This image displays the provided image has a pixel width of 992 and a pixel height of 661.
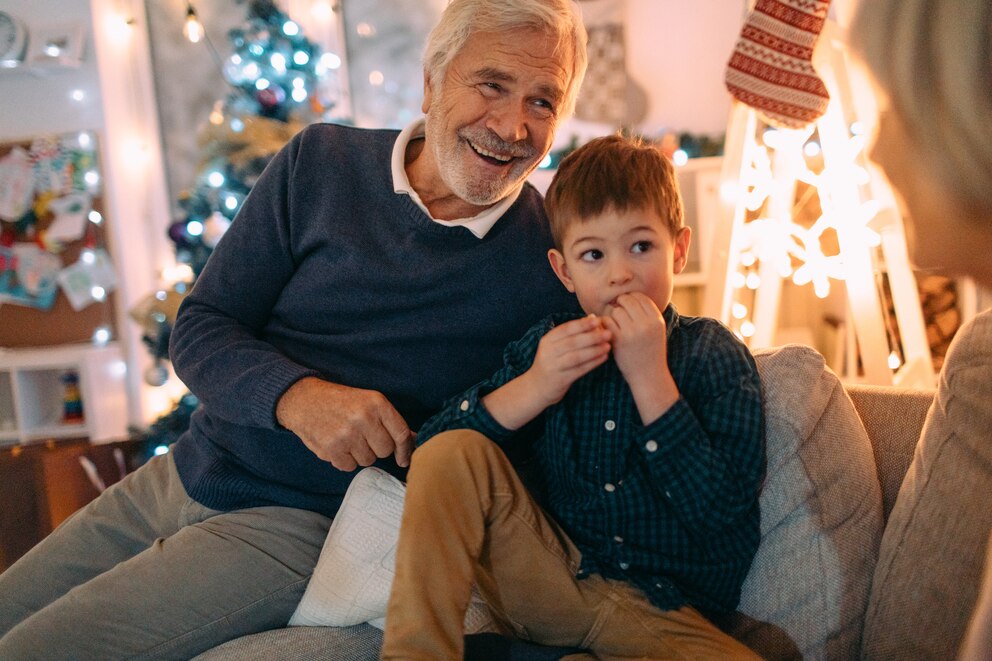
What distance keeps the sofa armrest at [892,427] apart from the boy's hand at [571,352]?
0.55 meters

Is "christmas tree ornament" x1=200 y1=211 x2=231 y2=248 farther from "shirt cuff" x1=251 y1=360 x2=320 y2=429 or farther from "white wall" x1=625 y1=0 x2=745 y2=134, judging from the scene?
"white wall" x1=625 y1=0 x2=745 y2=134

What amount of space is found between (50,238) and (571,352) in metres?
3.40

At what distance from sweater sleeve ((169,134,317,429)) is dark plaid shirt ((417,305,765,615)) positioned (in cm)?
36

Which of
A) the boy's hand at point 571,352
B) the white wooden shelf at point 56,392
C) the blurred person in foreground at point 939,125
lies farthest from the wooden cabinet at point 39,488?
the blurred person in foreground at point 939,125

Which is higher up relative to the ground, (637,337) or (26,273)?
(637,337)

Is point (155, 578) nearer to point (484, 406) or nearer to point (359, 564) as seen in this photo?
point (359, 564)

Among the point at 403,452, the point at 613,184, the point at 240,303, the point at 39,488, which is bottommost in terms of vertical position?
the point at 39,488

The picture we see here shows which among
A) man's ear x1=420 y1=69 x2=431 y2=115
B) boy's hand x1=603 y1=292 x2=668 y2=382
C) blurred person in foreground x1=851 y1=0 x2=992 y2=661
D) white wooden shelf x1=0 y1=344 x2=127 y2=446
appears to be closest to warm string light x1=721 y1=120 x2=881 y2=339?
man's ear x1=420 y1=69 x2=431 y2=115

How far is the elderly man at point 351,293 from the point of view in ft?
4.71

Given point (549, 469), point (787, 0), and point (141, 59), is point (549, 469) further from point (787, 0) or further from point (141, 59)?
point (141, 59)

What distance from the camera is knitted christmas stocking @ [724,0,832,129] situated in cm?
221

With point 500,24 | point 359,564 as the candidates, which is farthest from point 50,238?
point 359,564

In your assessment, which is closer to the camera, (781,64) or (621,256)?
(621,256)

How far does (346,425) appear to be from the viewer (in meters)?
1.26
